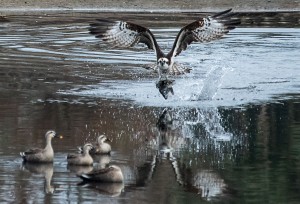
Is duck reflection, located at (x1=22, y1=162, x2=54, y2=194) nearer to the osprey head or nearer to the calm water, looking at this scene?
the calm water

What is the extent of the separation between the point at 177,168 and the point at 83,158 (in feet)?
3.66

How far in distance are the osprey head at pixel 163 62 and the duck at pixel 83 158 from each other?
19.3 ft

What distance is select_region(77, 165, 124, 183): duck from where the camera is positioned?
478 inches

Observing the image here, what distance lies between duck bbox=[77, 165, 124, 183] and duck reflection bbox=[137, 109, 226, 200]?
1.03 ft

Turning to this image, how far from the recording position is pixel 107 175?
12.1m

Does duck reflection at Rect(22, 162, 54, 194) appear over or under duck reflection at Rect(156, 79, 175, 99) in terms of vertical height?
under

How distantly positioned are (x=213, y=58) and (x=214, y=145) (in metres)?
10.5

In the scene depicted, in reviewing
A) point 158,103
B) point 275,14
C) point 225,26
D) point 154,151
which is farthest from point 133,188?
point 275,14

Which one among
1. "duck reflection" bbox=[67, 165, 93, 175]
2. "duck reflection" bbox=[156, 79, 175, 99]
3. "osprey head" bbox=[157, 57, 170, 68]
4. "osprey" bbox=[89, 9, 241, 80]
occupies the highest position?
"osprey" bbox=[89, 9, 241, 80]

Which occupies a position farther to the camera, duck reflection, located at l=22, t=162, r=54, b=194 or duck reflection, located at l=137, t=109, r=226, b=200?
duck reflection, located at l=22, t=162, r=54, b=194

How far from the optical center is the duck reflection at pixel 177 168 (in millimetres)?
12312

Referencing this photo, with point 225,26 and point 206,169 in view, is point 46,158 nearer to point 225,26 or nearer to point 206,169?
point 206,169

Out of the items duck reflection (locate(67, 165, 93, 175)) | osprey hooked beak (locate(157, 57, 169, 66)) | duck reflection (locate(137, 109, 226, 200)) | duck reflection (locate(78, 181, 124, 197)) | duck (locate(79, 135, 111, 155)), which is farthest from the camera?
osprey hooked beak (locate(157, 57, 169, 66))

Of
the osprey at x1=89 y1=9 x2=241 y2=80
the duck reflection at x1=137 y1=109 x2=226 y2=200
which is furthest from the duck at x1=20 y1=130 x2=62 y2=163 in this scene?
the osprey at x1=89 y1=9 x2=241 y2=80
